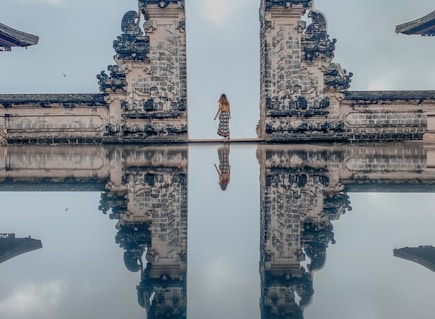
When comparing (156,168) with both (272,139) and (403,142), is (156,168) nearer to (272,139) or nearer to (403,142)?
(272,139)

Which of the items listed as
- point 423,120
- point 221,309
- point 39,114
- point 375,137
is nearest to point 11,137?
point 39,114

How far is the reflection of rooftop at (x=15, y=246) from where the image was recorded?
7.64ft

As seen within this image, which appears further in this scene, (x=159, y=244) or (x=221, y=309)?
(x=159, y=244)

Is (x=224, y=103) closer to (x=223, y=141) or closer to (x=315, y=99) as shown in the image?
(x=223, y=141)

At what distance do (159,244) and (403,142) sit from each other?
1228 centimetres

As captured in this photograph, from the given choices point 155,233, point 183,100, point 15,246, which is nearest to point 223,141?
point 183,100

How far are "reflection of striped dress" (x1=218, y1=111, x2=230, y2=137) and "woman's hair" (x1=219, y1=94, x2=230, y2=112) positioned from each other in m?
0.12

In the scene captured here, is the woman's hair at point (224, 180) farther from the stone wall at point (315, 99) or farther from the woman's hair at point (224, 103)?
the woman's hair at point (224, 103)

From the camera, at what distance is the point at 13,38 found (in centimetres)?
1488

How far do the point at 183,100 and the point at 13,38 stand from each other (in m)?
5.60

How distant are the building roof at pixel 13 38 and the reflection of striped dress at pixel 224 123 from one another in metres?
6.48

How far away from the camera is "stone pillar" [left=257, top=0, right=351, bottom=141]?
44.5 ft

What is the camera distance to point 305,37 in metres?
13.9

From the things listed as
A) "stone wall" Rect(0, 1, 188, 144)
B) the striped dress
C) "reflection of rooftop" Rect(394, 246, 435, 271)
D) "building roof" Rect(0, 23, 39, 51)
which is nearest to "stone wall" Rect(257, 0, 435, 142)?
the striped dress
